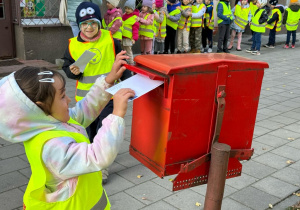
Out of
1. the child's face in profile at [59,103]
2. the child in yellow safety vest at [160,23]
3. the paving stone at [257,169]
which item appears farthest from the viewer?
the child in yellow safety vest at [160,23]

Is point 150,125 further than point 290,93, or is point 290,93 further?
point 290,93

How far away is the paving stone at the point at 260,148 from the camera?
4.90 metres

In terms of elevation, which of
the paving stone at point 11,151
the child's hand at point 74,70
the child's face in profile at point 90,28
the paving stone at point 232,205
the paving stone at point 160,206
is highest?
the child's face in profile at point 90,28

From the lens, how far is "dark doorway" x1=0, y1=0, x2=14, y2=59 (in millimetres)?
8664

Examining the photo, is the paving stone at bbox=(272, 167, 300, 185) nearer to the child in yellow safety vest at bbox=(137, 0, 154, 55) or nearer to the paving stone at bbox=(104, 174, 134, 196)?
the paving stone at bbox=(104, 174, 134, 196)

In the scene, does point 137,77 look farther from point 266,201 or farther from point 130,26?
point 130,26

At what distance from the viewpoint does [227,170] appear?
229 cm

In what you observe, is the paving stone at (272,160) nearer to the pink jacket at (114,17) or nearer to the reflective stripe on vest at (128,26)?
the pink jacket at (114,17)

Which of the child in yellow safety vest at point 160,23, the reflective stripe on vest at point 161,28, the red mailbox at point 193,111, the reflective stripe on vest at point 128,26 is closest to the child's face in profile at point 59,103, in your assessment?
the red mailbox at point 193,111

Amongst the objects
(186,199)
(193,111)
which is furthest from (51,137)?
(186,199)

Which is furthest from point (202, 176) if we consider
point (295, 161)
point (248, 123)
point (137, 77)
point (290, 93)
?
point (290, 93)

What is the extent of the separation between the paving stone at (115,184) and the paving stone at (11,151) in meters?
1.27

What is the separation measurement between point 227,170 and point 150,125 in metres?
0.55

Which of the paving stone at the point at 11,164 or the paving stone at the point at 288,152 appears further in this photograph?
the paving stone at the point at 288,152
